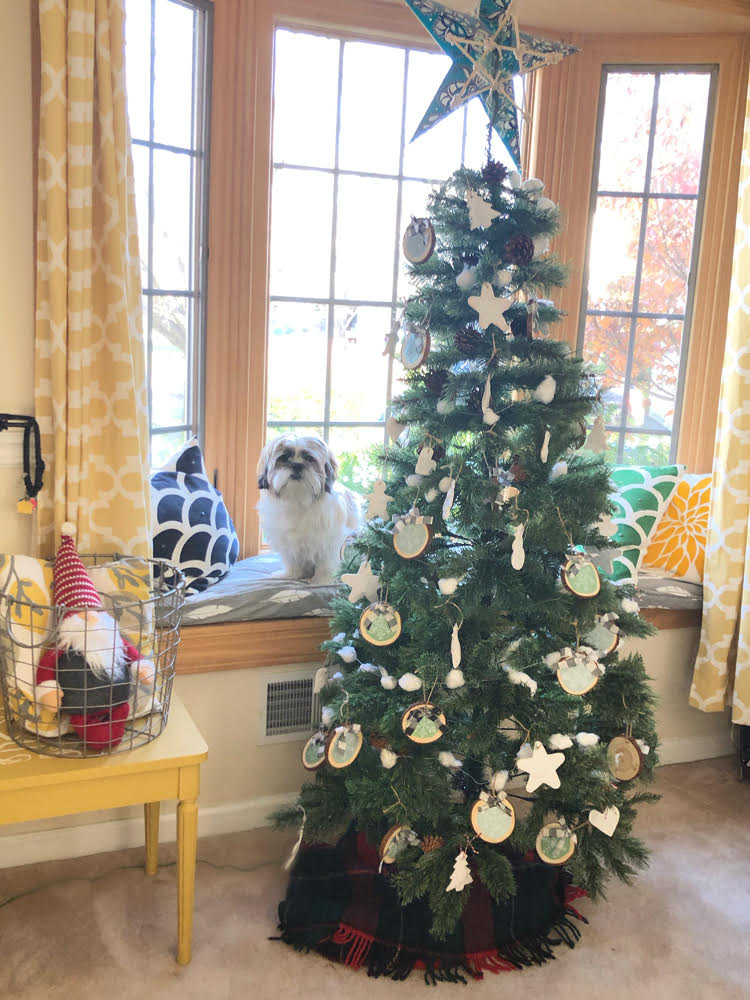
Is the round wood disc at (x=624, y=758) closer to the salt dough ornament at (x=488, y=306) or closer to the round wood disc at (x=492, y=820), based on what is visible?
the round wood disc at (x=492, y=820)

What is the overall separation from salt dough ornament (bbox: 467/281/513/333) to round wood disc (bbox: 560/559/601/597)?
0.55 metres

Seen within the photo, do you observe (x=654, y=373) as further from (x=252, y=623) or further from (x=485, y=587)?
(x=252, y=623)

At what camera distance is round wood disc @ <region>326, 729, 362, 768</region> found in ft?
6.62

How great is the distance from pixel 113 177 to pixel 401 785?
1.50 metres

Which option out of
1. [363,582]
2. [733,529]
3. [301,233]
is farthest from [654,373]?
[363,582]

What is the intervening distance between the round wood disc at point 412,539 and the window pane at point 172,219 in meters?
1.16

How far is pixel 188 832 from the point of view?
1874 mm

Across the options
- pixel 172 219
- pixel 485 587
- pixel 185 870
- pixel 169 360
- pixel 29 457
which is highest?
pixel 172 219

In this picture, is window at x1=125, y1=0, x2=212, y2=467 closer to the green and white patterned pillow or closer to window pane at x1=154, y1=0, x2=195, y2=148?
window pane at x1=154, y1=0, x2=195, y2=148

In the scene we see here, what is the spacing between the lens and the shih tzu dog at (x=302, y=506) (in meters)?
2.50

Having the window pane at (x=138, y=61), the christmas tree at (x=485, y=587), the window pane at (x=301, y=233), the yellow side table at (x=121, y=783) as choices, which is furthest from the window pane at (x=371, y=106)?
the yellow side table at (x=121, y=783)

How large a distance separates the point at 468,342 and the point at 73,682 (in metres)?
1.09

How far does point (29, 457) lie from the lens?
2053mm

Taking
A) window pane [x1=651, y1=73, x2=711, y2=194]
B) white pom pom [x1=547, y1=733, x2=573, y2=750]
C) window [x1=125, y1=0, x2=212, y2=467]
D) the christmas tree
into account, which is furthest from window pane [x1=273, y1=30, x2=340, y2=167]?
white pom pom [x1=547, y1=733, x2=573, y2=750]
